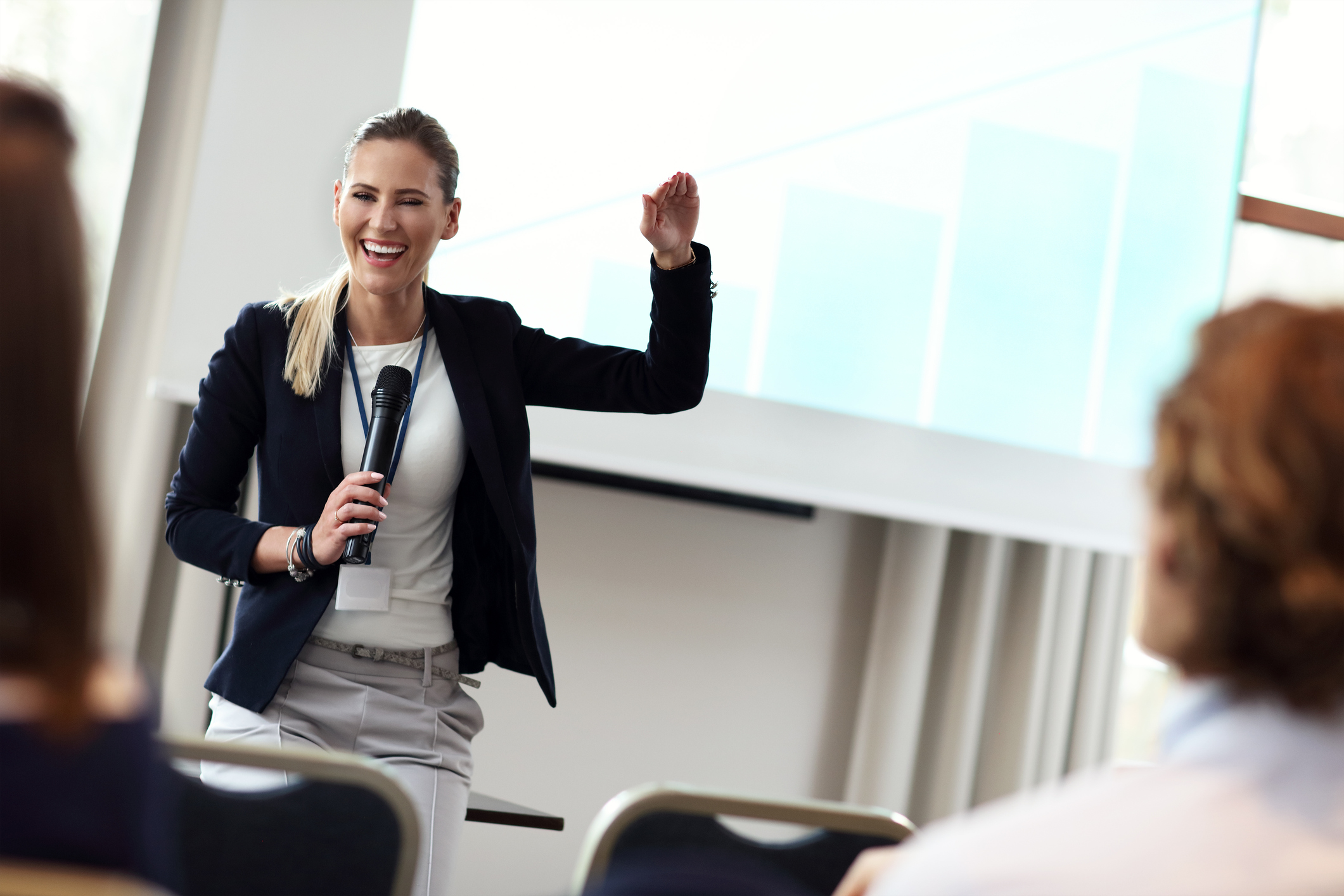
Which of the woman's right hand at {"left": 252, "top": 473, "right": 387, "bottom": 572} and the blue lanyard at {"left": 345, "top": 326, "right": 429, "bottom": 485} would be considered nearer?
the woman's right hand at {"left": 252, "top": 473, "right": 387, "bottom": 572}

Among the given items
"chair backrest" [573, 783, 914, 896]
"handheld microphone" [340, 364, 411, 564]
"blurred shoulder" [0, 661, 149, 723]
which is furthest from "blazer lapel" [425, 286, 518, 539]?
"blurred shoulder" [0, 661, 149, 723]

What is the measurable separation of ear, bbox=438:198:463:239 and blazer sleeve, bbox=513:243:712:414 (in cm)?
20

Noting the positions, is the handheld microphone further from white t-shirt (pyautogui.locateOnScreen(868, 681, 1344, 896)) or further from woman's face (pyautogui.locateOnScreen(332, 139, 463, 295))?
white t-shirt (pyautogui.locateOnScreen(868, 681, 1344, 896))

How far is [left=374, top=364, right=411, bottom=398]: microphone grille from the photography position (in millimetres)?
1784

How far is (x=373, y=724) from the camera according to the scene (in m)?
1.81

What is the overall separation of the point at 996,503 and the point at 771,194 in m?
1.02

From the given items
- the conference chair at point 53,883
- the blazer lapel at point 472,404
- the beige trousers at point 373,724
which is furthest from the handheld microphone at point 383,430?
the conference chair at point 53,883

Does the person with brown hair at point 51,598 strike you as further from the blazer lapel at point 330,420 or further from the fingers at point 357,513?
the blazer lapel at point 330,420

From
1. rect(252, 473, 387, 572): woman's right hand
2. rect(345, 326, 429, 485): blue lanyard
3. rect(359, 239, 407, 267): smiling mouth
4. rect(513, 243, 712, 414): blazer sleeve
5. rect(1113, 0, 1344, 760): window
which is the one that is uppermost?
rect(1113, 0, 1344, 760): window

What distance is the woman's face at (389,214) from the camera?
1.91 meters

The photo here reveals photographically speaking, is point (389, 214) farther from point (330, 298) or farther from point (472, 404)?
point (472, 404)

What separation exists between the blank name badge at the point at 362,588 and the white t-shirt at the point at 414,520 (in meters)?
0.04

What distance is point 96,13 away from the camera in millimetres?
2709

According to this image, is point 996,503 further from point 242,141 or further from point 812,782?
point 242,141
